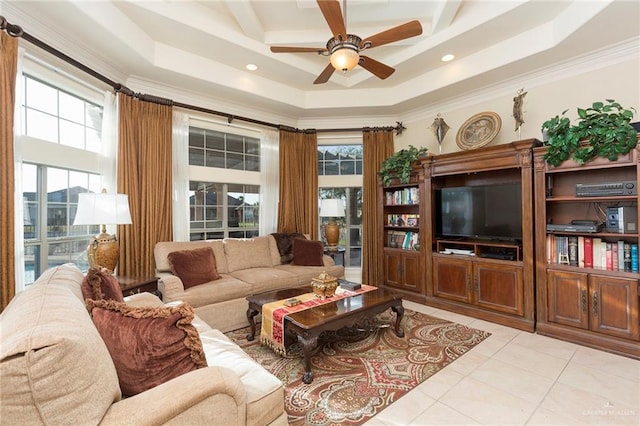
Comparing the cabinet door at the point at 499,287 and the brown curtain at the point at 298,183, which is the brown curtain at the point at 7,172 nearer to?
the brown curtain at the point at 298,183

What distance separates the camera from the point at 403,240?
445 cm

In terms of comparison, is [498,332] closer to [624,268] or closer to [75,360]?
[624,268]

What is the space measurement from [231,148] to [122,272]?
2213 millimetres

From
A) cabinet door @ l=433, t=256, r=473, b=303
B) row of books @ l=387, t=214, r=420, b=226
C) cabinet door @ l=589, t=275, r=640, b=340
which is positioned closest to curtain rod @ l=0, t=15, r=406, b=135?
row of books @ l=387, t=214, r=420, b=226

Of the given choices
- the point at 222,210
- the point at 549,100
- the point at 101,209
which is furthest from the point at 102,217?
the point at 549,100

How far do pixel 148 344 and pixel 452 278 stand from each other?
347 cm

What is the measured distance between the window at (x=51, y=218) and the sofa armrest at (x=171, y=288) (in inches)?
37.7

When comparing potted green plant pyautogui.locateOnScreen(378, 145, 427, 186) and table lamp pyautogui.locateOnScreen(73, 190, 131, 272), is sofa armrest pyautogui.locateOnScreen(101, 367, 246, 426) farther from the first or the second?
potted green plant pyautogui.locateOnScreen(378, 145, 427, 186)

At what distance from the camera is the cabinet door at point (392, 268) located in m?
4.36

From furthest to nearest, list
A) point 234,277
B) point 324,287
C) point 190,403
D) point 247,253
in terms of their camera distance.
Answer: point 247,253 < point 234,277 < point 324,287 < point 190,403

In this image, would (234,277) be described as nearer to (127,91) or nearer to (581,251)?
(127,91)

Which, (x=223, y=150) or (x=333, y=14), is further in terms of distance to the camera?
(x=223, y=150)

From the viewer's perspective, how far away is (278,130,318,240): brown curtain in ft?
15.5

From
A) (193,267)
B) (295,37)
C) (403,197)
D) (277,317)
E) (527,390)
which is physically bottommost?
(527,390)
